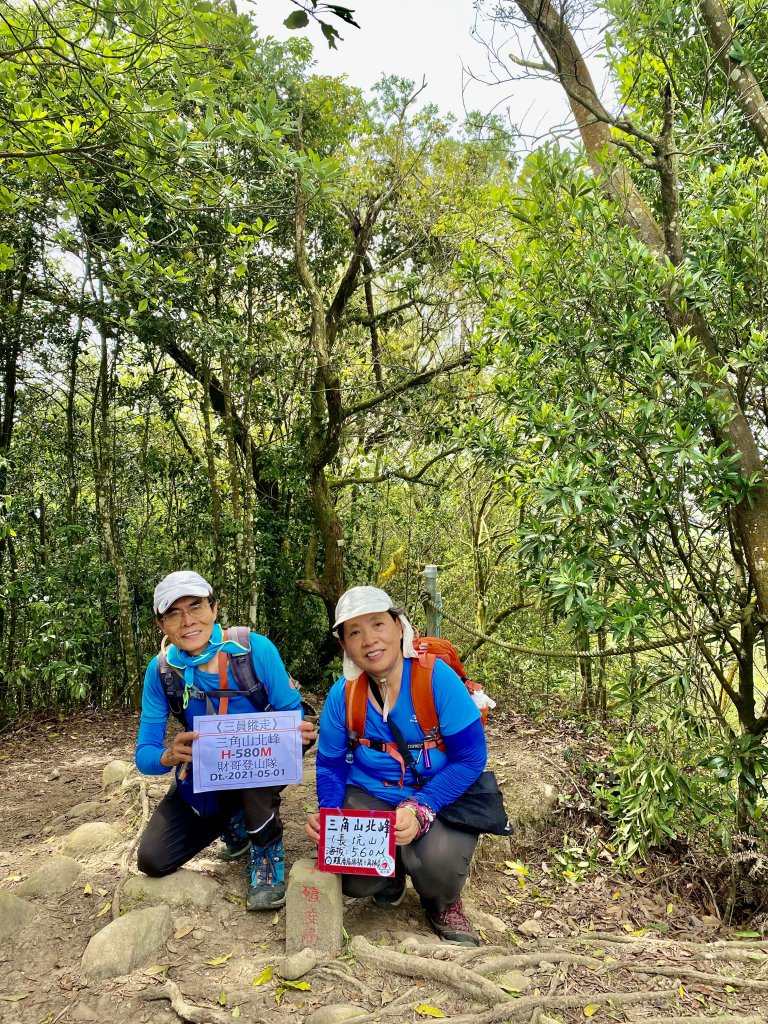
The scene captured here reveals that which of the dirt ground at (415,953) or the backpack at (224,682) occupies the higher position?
the backpack at (224,682)

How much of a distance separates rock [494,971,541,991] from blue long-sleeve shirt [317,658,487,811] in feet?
2.08

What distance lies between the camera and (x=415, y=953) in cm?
273

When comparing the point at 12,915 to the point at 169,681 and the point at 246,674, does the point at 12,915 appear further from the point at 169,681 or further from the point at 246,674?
the point at 246,674

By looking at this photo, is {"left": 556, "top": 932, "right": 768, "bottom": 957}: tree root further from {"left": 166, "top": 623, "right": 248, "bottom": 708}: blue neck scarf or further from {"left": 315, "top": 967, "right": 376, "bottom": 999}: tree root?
{"left": 166, "top": 623, "right": 248, "bottom": 708}: blue neck scarf

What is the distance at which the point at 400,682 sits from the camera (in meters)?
2.94

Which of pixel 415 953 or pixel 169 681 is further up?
pixel 169 681

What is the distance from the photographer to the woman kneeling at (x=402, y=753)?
9.37 feet

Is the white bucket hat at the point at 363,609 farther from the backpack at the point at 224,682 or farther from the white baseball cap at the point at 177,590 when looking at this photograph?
the white baseball cap at the point at 177,590

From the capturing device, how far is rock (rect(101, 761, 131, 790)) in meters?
4.92

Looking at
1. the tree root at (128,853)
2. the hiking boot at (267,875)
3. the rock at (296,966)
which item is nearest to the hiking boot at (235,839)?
the hiking boot at (267,875)

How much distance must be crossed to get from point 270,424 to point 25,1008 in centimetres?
677

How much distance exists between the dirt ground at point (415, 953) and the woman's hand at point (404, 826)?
16.6 inches

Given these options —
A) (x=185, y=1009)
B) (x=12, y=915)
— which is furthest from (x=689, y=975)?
(x=12, y=915)

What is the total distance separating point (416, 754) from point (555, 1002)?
0.99 meters
